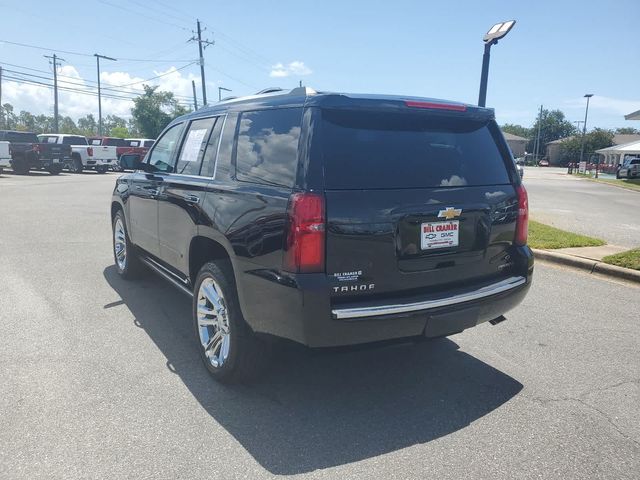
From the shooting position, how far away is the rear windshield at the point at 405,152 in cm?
301

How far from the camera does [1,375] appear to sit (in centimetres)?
366

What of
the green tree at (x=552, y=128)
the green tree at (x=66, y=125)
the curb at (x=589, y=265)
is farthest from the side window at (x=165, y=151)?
the green tree at (x=552, y=128)

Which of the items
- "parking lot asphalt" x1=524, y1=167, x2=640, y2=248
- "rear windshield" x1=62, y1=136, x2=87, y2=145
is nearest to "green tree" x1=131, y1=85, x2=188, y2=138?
"rear windshield" x1=62, y1=136, x2=87, y2=145

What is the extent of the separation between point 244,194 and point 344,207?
0.76 metres

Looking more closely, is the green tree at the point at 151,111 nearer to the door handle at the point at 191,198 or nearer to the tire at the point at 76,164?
the tire at the point at 76,164

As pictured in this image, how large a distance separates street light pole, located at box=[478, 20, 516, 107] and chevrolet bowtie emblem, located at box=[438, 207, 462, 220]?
824 cm

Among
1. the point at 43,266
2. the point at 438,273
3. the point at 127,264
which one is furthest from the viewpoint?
the point at 43,266

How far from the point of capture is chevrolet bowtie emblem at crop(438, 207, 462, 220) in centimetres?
318

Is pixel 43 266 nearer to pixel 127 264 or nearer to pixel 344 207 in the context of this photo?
pixel 127 264

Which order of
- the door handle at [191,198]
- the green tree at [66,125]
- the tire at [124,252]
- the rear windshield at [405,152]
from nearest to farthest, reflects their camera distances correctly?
the rear windshield at [405,152] → the door handle at [191,198] → the tire at [124,252] → the green tree at [66,125]

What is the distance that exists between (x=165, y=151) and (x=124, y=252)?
71.8 inches

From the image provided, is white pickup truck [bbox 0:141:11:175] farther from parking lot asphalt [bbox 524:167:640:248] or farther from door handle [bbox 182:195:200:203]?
door handle [bbox 182:195:200:203]

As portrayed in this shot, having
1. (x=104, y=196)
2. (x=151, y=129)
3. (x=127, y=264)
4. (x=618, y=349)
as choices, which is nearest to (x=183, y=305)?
(x=127, y=264)

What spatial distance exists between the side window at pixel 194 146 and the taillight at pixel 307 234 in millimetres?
1569
